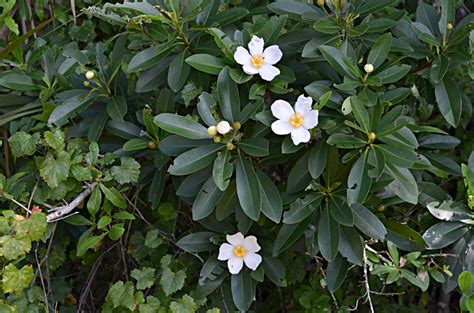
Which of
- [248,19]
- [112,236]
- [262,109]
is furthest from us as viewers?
[248,19]

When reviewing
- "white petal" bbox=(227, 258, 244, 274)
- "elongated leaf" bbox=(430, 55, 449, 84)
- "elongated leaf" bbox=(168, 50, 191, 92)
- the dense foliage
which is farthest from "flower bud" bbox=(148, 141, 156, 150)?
"elongated leaf" bbox=(430, 55, 449, 84)

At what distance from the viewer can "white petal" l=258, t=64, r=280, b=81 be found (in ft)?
4.98

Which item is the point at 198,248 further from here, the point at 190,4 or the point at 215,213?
the point at 190,4

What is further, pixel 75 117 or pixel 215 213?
pixel 75 117

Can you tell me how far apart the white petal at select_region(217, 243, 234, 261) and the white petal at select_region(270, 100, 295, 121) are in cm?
42

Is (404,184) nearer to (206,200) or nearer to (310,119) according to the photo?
(310,119)

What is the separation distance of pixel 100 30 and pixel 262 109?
126cm

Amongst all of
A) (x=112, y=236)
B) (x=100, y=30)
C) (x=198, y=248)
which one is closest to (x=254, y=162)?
(x=198, y=248)

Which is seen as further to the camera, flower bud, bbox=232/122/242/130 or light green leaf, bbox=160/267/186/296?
light green leaf, bbox=160/267/186/296

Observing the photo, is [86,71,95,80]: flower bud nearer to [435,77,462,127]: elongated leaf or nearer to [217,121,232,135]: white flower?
[217,121,232,135]: white flower

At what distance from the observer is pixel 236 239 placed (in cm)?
168

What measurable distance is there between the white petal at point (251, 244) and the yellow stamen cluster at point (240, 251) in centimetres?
1

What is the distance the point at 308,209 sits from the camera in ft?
5.10

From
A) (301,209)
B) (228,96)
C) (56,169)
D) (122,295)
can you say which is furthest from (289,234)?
(56,169)
